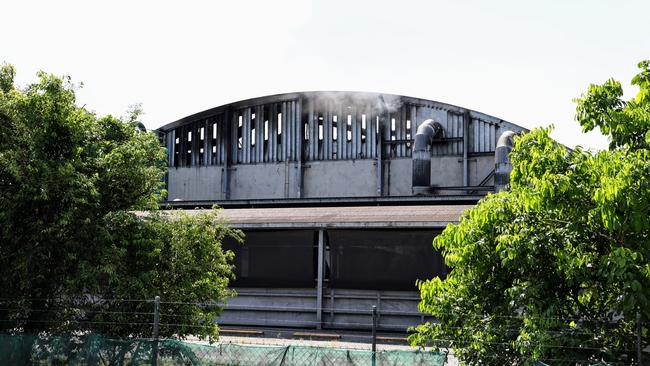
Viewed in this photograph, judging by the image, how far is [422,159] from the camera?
36.5 meters

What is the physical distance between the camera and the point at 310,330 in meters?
24.0

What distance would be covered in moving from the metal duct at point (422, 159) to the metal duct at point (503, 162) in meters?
3.53

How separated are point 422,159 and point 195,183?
47.3 feet

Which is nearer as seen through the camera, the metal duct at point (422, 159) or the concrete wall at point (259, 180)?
the metal duct at point (422, 159)

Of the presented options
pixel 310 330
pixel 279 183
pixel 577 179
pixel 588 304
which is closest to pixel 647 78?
pixel 577 179

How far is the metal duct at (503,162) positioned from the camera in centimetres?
3338

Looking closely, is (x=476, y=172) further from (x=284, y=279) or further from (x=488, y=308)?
(x=488, y=308)

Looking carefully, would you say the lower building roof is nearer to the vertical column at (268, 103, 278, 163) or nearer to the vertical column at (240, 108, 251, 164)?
the vertical column at (268, 103, 278, 163)

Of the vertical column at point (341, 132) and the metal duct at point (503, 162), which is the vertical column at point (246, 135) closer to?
the vertical column at point (341, 132)

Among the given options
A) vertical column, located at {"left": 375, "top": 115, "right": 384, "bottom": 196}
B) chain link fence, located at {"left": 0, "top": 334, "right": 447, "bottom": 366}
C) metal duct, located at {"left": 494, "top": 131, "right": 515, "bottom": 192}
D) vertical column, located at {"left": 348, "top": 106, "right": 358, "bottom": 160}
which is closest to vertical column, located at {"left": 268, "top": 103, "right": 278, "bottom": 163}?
vertical column, located at {"left": 348, "top": 106, "right": 358, "bottom": 160}

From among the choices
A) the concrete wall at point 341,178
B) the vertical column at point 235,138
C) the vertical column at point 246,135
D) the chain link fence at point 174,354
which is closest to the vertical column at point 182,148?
the vertical column at point 235,138

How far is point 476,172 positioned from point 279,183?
436 inches

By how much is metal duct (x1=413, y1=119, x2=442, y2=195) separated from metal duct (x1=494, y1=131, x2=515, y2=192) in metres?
3.53

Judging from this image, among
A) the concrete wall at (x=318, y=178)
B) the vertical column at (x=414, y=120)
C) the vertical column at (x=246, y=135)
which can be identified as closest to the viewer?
the concrete wall at (x=318, y=178)
